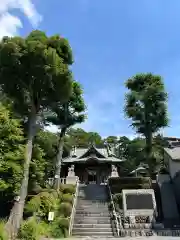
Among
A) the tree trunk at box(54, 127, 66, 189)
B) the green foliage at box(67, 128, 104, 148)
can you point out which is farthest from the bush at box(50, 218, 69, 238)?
the green foliage at box(67, 128, 104, 148)

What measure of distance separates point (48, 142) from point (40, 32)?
9027 millimetres

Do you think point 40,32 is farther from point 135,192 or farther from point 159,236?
point 159,236

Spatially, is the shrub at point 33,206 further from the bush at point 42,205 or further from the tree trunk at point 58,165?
the tree trunk at point 58,165

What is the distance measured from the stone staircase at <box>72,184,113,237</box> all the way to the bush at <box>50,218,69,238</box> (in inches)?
27.5

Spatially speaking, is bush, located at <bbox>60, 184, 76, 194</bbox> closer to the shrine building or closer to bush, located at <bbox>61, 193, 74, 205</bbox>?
bush, located at <bbox>61, 193, 74, 205</bbox>

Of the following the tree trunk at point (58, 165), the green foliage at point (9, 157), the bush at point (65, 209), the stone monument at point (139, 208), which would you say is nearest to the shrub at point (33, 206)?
the bush at point (65, 209)

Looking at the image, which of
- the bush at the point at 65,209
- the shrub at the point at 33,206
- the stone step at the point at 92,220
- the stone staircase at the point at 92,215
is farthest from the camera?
the bush at the point at 65,209

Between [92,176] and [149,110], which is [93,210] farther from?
[92,176]

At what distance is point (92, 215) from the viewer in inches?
680

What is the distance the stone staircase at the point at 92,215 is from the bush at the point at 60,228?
2.29 ft

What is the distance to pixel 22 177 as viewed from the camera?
47.6 ft

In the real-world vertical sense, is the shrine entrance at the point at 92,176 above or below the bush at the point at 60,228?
above

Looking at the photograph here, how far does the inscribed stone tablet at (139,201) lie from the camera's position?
18016 millimetres

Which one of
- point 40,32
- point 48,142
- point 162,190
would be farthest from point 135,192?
point 40,32
